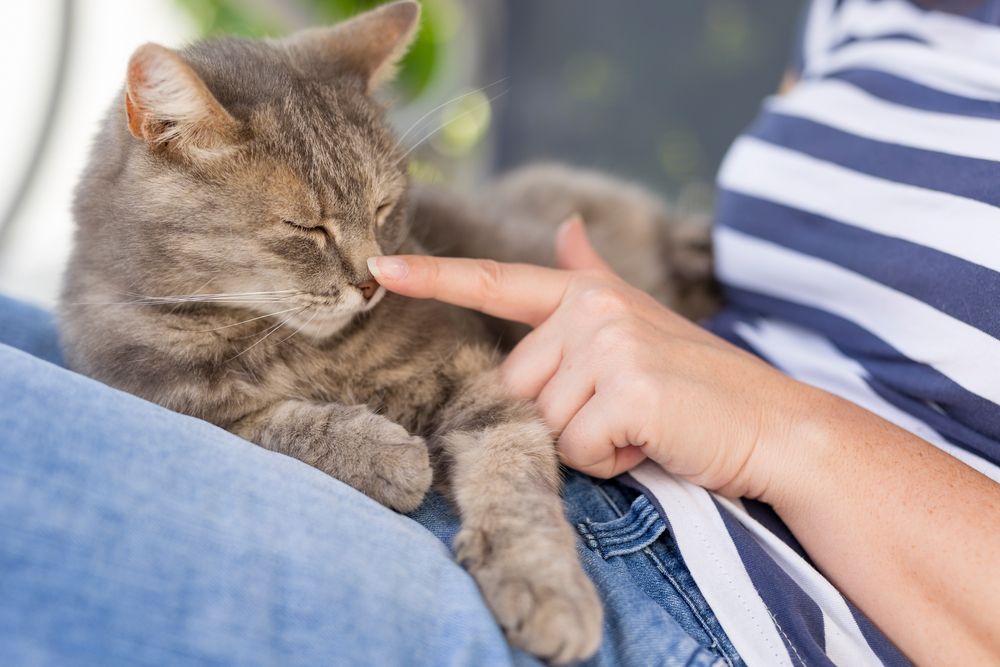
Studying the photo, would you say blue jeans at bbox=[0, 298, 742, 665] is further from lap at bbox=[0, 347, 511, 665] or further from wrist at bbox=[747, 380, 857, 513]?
wrist at bbox=[747, 380, 857, 513]

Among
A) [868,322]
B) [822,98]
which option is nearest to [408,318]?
[868,322]

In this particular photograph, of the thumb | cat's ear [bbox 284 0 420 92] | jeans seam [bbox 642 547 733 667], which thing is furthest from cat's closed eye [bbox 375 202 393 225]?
jeans seam [bbox 642 547 733 667]

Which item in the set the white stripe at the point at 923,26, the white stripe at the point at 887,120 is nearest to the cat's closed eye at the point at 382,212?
the white stripe at the point at 887,120

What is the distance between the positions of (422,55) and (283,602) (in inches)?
93.7

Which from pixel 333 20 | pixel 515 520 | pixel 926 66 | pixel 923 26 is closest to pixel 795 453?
pixel 515 520

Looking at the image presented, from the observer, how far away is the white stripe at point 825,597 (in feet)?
2.83

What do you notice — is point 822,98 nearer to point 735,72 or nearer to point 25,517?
point 25,517

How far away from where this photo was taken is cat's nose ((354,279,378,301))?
1.07 meters

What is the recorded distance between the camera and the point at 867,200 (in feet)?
3.89

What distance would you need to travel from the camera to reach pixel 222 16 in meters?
2.37

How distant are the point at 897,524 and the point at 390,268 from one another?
2.22ft

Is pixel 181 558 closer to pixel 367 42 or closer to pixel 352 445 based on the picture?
pixel 352 445

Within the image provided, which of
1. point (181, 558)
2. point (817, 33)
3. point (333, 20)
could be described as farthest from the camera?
point (333, 20)

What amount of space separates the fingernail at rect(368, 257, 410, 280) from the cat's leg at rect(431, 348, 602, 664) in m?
0.18
